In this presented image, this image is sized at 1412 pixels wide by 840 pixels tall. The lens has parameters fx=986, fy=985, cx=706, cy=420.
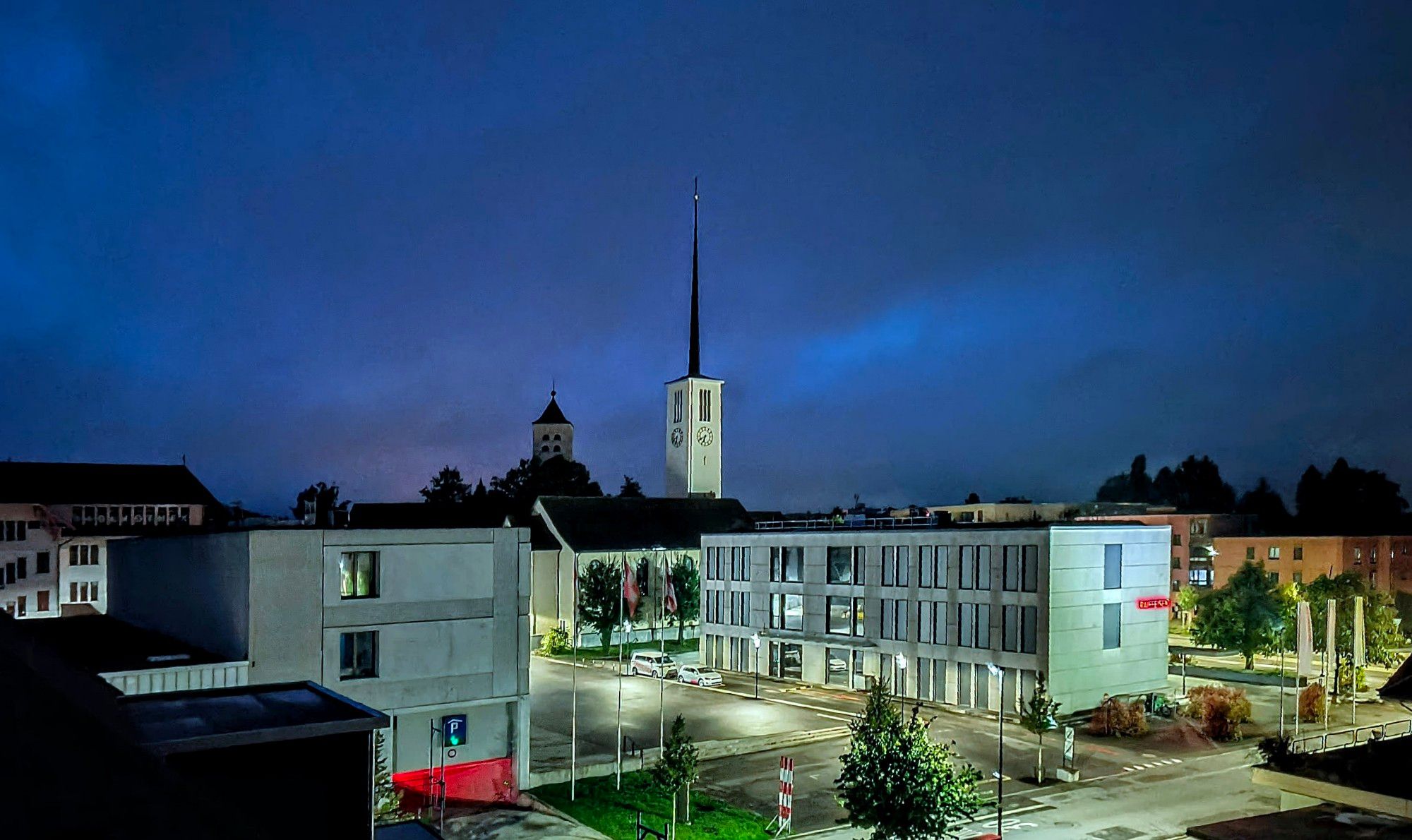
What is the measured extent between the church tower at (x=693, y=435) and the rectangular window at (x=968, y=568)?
205ft

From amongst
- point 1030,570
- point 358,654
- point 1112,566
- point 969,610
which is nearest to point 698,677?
point 969,610

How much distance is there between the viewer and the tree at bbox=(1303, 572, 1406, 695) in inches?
2229

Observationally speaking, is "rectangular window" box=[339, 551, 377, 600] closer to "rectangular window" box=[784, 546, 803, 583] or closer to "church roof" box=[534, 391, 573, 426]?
"rectangular window" box=[784, 546, 803, 583]

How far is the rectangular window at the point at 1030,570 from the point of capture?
48219 millimetres

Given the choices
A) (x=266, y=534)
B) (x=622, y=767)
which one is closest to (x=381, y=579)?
(x=266, y=534)

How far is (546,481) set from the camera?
136 m

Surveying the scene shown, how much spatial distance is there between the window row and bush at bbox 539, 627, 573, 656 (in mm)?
40756

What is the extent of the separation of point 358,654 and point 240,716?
74.9 ft

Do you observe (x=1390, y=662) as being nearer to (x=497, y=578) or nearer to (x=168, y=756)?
(x=497, y=578)

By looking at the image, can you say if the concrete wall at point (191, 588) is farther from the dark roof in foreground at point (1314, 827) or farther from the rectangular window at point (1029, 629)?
the rectangular window at point (1029, 629)

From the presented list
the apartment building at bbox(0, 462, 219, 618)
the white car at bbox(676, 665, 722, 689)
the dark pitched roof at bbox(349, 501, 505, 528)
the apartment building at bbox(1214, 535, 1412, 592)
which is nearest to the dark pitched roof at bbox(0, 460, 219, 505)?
the apartment building at bbox(0, 462, 219, 618)

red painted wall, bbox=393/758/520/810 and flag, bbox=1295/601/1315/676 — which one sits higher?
flag, bbox=1295/601/1315/676

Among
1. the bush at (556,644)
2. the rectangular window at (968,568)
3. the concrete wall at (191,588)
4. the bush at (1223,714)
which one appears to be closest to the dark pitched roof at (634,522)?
the bush at (556,644)

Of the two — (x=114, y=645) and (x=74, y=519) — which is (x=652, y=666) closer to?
(x=114, y=645)
